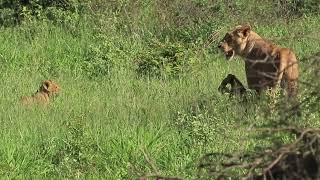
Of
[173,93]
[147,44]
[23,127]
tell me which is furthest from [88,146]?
[147,44]

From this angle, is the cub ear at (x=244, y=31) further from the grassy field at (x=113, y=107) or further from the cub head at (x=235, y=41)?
the grassy field at (x=113, y=107)

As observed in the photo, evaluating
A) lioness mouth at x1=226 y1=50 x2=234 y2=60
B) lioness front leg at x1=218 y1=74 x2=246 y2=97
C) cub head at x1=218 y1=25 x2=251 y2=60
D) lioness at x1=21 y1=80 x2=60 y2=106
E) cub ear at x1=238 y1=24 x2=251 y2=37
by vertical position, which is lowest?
lioness at x1=21 y1=80 x2=60 y2=106

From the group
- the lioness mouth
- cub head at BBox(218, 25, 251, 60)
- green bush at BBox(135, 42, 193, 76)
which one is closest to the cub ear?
cub head at BBox(218, 25, 251, 60)

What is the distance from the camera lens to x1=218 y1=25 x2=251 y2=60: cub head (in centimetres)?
905

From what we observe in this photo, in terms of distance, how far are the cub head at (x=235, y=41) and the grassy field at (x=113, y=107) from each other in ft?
1.59

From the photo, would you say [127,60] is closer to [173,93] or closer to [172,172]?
[173,93]

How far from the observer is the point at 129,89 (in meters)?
9.66

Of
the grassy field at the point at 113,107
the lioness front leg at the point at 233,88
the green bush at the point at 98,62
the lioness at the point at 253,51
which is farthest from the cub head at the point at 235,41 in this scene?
the green bush at the point at 98,62

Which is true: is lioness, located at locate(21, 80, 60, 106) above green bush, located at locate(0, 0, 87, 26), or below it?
below

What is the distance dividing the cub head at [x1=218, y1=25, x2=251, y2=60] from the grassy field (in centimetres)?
48

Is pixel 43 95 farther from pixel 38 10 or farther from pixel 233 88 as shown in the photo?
pixel 38 10

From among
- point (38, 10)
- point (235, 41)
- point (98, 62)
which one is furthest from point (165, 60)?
point (38, 10)

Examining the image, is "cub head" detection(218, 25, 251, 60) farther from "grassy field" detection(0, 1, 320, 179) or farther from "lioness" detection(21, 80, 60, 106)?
"lioness" detection(21, 80, 60, 106)

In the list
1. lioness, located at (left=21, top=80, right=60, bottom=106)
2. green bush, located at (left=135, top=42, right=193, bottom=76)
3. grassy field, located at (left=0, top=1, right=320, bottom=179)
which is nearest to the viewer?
grassy field, located at (left=0, top=1, right=320, bottom=179)
